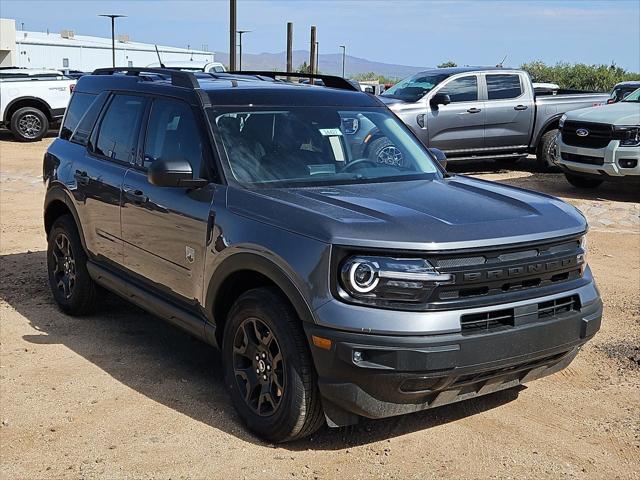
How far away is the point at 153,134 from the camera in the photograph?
17.3 ft

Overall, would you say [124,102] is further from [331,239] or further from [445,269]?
[445,269]

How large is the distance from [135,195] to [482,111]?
10.0 meters

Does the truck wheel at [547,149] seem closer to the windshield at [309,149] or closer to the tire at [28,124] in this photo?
the windshield at [309,149]

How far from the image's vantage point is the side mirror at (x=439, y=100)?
13484 millimetres

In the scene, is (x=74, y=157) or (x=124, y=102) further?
(x=74, y=157)

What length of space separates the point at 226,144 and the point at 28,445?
1893 millimetres

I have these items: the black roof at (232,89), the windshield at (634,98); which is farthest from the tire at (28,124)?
the black roof at (232,89)

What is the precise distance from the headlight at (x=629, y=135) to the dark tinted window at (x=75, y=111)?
7765 mm

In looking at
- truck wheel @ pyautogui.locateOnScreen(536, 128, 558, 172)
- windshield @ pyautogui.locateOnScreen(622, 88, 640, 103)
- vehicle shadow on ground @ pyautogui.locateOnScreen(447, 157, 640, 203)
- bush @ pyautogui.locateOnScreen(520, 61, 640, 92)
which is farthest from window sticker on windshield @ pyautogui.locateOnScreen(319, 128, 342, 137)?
bush @ pyautogui.locateOnScreen(520, 61, 640, 92)

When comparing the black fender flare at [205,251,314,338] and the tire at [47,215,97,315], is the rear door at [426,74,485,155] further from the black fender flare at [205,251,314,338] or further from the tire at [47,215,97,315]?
the black fender flare at [205,251,314,338]

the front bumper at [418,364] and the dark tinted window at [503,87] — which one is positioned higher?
the dark tinted window at [503,87]

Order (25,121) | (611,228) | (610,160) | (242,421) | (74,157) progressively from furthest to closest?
(25,121) → (610,160) → (611,228) → (74,157) → (242,421)

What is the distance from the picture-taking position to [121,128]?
567 centimetres

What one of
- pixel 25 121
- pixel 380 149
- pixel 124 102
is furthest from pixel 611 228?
pixel 25 121
